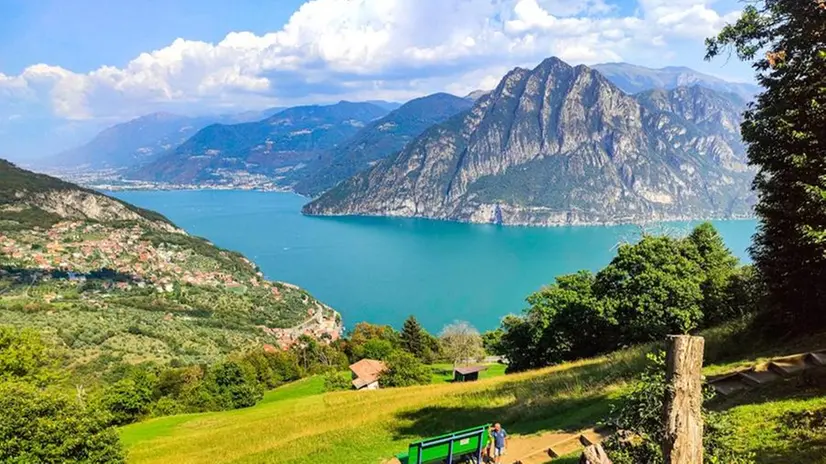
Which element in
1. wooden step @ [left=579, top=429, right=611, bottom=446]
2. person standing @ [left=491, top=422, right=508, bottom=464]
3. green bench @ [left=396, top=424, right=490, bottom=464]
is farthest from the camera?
person standing @ [left=491, top=422, right=508, bottom=464]

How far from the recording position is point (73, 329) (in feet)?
242

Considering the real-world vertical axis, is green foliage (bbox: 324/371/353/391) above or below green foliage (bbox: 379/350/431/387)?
below

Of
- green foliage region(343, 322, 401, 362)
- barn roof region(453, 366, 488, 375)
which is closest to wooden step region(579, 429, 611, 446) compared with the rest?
barn roof region(453, 366, 488, 375)

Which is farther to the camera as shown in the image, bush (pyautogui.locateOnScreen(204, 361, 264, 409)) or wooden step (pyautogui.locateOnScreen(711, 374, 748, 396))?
bush (pyautogui.locateOnScreen(204, 361, 264, 409))

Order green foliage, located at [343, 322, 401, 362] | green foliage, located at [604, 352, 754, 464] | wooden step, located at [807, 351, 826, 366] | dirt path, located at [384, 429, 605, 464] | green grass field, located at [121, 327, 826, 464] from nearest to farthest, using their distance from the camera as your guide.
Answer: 1. green foliage, located at [604, 352, 754, 464]
2. green grass field, located at [121, 327, 826, 464]
3. dirt path, located at [384, 429, 605, 464]
4. wooden step, located at [807, 351, 826, 366]
5. green foliage, located at [343, 322, 401, 362]

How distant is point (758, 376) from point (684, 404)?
8.87 metres

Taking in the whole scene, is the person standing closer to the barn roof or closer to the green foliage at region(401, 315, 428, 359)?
the barn roof

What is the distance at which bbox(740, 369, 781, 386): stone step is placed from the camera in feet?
33.6

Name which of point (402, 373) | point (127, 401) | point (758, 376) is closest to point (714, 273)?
point (758, 376)

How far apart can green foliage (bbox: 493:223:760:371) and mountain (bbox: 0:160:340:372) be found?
57.4 meters

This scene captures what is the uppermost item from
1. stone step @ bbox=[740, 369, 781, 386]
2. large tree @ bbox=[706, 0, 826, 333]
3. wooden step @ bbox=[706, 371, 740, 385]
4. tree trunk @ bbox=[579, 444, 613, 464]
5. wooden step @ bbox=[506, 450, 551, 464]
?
large tree @ bbox=[706, 0, 826, 333]

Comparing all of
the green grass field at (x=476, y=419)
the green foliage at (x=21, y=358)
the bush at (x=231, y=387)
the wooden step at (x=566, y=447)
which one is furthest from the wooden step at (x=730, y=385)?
the bush at (x=231, y=387)

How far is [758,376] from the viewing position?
1058 cm

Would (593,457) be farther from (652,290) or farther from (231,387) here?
(231,387)
